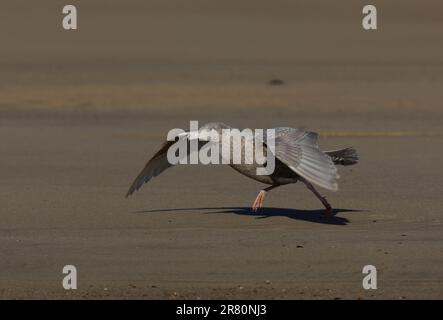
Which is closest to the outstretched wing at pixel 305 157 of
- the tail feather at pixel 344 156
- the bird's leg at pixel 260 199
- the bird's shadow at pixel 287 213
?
the tail feather at pixel 344 156

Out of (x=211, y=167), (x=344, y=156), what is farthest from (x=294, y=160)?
(x=211, y=167)

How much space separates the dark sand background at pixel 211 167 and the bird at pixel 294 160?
404 mm

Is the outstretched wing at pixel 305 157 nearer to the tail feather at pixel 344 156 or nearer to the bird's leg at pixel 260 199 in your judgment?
the tail feather at pixel 344 156

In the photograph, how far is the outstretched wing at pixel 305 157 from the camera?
1054cm

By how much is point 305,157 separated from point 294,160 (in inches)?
4.6

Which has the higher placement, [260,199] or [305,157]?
[305,157]

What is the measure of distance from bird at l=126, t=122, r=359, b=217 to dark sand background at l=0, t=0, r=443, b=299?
40 cm

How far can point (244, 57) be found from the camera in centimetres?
3338

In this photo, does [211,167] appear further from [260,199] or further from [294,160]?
[294,160]

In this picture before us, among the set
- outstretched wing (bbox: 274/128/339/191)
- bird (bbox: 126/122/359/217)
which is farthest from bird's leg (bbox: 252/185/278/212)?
outstretched wing (bbox: 274/128/339/191)

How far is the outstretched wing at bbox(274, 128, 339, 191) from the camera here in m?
10.5

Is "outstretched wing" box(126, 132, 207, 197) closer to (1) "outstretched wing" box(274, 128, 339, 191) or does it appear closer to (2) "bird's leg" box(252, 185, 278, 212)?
(2) "bird's leg" box(252, 185, 278, 212)

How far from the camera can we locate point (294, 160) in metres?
10.9
